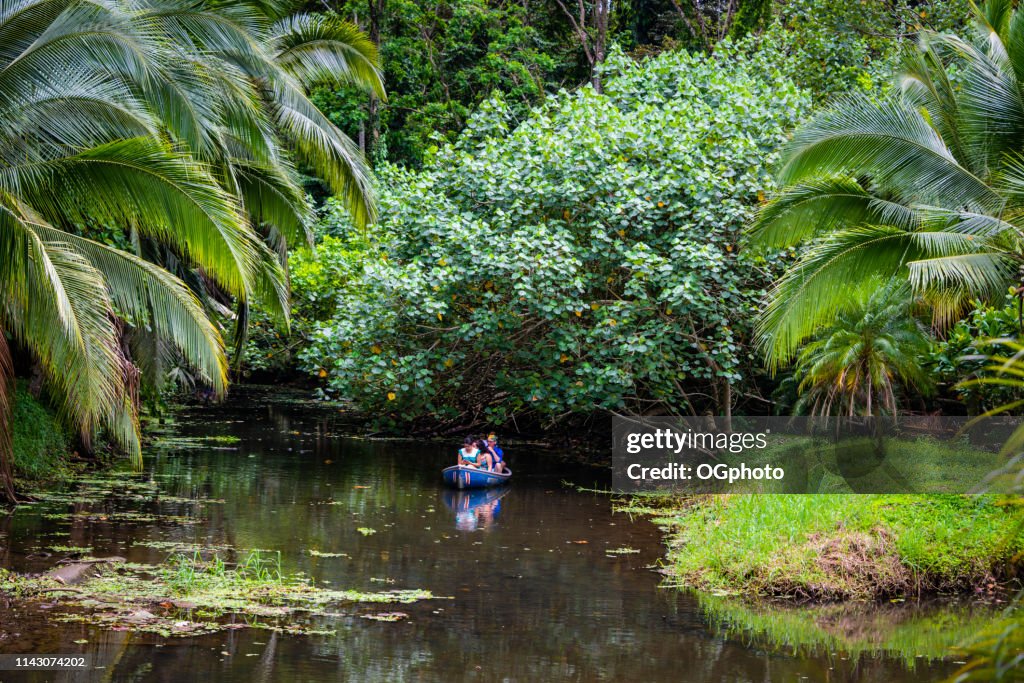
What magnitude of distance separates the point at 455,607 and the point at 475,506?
4.69 metres

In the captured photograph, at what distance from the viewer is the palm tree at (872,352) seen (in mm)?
12367

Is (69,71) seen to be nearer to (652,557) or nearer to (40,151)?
(40,151)

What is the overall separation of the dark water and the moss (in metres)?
1.30

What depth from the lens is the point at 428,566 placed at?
9.79 m

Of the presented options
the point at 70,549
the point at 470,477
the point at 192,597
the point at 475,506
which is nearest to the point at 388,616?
the point at 192,597

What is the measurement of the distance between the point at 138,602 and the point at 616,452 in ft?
33.7

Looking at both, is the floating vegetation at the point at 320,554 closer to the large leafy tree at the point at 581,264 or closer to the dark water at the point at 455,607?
the dark water at the point at 455,607

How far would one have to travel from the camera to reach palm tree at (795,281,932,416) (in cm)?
1237

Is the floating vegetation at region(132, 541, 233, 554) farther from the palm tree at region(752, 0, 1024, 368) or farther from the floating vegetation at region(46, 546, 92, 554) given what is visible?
the palm tree at region(752, 0, 1024, 368)

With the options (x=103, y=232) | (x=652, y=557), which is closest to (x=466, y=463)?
(x=652, y=557)

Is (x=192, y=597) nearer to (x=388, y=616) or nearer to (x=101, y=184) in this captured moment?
(x=388, y=616)

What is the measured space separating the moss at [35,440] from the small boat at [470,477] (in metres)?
4.86

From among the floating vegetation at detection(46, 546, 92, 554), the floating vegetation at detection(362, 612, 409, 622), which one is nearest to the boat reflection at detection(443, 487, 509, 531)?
the floating vegetation at detection(362, 612, 409, 622)

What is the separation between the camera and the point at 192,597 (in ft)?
26.2
